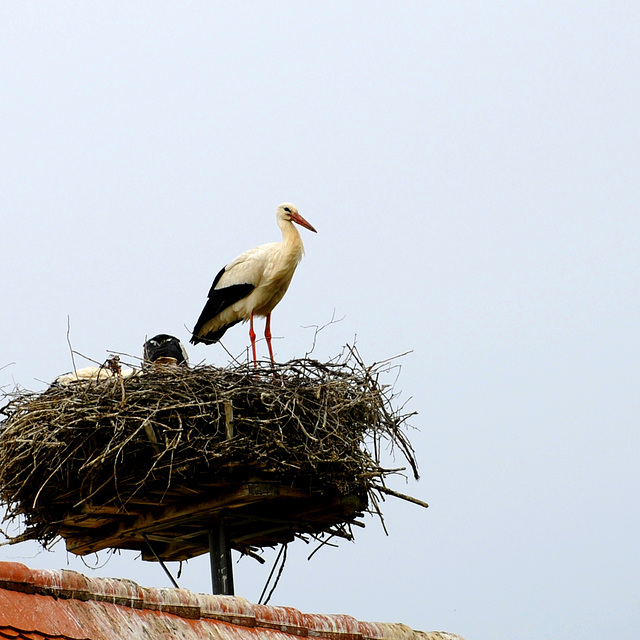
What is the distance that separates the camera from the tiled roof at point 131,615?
2871 millimetres

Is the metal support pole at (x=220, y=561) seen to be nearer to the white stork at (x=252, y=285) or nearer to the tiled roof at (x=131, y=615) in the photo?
the white stork at (x=252, y=285)

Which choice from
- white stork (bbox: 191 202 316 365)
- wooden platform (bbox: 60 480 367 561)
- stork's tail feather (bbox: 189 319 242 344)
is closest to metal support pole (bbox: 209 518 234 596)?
wooden platform (bbox: 60 480 367 561)

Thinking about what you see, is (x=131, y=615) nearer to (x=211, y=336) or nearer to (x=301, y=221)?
(x=211, y=336)

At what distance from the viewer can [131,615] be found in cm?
330

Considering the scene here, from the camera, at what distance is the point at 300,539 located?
24.6 feet

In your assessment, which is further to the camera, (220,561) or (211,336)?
(211,336)

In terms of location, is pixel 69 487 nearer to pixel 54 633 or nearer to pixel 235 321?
pixel 235 321

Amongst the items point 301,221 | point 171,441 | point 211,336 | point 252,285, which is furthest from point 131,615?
point 301,221

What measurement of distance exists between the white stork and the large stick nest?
88.9 inches

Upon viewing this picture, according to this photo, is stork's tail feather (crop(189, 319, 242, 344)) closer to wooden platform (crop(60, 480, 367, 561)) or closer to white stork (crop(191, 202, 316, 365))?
white stork (crop(191, 202, 316, 365))

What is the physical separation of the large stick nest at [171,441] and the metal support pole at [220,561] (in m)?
0.44

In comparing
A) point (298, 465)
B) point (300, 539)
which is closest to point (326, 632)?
point (298, 465)

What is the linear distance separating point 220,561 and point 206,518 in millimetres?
283

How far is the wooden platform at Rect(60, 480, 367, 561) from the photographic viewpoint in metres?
6.61
